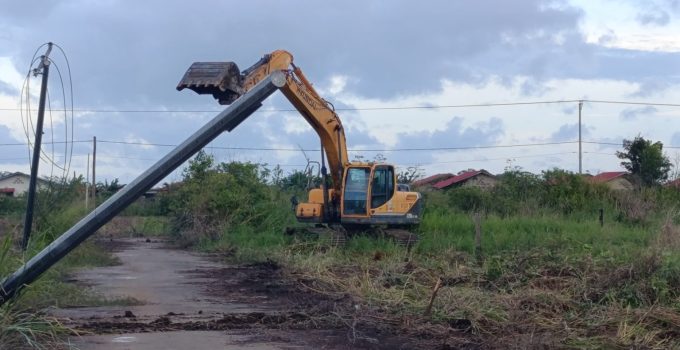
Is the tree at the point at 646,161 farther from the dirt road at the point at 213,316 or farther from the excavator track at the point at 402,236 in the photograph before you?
the dirt road at the point at 213,316

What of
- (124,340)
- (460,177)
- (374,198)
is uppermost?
(460,177)

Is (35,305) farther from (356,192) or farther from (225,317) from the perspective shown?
(356,192)

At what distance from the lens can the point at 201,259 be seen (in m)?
29.6

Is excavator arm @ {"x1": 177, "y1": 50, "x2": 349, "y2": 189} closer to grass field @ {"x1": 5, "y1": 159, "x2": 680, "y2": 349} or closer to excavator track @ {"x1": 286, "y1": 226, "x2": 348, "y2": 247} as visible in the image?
excavator track @ {"x1": 286, "y1": 226, "x2": 348, "y2": 247}

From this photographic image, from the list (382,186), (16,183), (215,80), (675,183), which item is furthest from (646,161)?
(16,183)

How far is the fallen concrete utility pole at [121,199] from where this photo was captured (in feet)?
38.8

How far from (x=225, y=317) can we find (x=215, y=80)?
5309 mm

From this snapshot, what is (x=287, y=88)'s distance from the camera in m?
24.2

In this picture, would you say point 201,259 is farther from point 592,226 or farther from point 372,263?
point 592,226

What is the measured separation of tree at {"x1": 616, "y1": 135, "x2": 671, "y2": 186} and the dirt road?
110 feet

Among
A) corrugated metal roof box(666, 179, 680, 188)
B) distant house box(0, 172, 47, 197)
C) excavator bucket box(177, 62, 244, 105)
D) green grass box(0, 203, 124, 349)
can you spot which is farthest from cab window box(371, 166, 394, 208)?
distant house box(0, 172, 47, 197)

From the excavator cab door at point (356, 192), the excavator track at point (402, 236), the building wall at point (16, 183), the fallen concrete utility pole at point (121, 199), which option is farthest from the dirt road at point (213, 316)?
the building wall at point (16, 183)

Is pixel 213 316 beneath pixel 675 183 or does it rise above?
beneath

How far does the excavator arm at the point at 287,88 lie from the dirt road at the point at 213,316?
13.4ft
